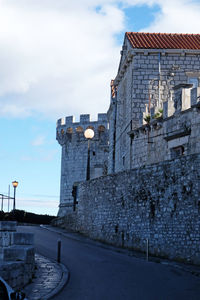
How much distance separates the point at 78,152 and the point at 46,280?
36.5m

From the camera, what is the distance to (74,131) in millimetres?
51719

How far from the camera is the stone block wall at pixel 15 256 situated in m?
12.2

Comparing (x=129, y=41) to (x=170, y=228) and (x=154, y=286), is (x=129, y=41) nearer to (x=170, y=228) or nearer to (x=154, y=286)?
(x=170, y=228)

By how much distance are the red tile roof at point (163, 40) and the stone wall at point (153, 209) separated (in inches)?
324

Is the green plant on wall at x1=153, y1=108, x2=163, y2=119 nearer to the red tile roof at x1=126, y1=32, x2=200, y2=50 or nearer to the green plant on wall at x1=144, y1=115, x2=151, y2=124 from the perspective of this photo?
the green plant on wall at x1=144, y1=115, x2=151, y2=124

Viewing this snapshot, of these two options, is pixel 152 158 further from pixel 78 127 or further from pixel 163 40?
pixel 78 127

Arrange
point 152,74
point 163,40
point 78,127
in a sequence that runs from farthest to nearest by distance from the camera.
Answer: point 78,127 → point 163,40 → point 152,74

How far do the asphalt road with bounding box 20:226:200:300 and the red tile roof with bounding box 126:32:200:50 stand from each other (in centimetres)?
1287

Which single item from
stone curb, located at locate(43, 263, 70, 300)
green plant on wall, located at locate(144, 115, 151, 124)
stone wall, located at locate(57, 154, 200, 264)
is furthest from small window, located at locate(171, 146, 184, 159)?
stone curb, located at locate(43, 263, 70, 300)

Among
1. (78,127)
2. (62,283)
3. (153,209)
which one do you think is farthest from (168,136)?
(78,127)

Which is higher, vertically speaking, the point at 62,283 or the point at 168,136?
the point at 168,136

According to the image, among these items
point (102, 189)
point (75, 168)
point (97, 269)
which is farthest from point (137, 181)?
point (75, 168)

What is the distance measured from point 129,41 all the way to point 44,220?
18015 mm

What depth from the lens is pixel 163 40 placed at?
30922 millimetres
